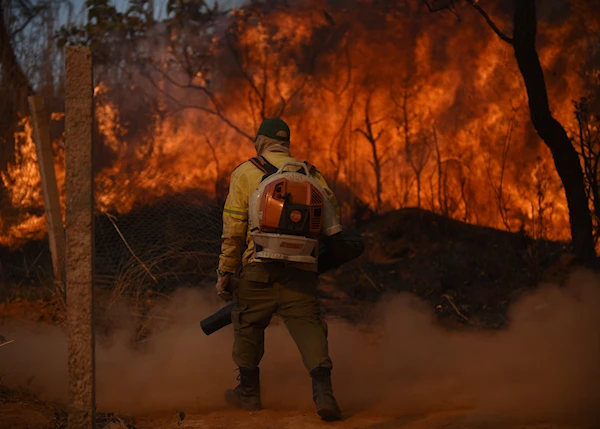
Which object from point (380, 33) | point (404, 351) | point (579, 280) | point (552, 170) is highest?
point (380, 33)

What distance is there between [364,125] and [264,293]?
6782 mm

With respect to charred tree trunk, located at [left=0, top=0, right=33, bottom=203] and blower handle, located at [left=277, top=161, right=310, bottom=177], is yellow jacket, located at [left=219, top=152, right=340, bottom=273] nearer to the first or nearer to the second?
blower handle, located at [left=277, top=161, right=310, bottom=177]

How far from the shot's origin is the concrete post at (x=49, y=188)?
7457 mm

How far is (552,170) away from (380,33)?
3.33 metres

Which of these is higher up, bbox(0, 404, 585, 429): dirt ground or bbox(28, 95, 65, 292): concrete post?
bbox(28, 95, 65, 292): concrete post

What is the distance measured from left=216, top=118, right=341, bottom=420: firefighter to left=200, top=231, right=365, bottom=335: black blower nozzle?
15cm

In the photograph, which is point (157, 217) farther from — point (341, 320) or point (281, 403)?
point (281, 403)

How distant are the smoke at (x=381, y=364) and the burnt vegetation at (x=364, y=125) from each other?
79 cm

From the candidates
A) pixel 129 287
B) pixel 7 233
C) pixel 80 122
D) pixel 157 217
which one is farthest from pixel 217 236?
pixel 80 122

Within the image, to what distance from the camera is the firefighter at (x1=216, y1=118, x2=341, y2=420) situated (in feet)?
15.2

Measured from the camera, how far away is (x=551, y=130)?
8.53 metres

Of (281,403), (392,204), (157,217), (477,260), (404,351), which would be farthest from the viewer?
(392,204)

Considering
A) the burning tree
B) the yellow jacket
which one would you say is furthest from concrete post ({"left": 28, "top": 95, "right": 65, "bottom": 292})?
the burning tree

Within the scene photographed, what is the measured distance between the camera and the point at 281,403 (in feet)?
17.0
